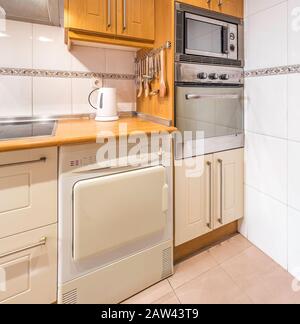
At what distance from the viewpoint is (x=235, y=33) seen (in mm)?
1591

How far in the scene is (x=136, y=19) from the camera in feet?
4.83

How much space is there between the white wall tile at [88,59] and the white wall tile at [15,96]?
33cm

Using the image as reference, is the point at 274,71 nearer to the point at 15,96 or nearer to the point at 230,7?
the point at 230,7

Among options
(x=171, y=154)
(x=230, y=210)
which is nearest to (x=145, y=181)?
(x=171, y=154)

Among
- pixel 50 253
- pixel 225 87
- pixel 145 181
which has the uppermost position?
pixel 225 87

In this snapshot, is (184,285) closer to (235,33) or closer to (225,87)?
(225,87)

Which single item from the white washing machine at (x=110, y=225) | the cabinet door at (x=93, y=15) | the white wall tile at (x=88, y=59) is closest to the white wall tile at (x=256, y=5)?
the cabinet door at (x=93, y=15)

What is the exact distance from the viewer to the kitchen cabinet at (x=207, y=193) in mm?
1489

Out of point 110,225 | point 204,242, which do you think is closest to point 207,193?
Answer: point 204,242

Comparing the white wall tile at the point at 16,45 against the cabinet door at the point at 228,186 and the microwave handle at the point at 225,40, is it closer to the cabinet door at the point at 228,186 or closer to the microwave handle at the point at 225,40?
the microwave handle at the point at 225,40

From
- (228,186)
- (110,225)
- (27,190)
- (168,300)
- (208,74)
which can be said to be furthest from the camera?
(228,186)

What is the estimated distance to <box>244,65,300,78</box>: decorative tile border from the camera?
1.32 m

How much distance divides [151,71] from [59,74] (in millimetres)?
607
